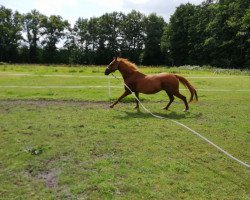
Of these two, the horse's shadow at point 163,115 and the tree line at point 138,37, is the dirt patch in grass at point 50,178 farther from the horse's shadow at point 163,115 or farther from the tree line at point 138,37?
the tree line at point 138,37

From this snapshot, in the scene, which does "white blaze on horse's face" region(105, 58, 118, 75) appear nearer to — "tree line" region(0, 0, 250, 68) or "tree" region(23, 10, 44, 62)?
"tree line" region(0, 0, 250, 68)

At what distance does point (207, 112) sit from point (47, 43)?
77028 millimetres

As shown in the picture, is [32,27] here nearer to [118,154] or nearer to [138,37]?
[138,37]

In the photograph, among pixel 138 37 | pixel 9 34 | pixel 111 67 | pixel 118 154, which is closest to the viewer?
pixel 118 154

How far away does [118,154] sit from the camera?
7500 millimetres

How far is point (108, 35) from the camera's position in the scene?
88625 mm

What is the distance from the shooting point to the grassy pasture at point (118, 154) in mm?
5852

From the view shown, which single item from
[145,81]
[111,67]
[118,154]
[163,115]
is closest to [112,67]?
[111,67]

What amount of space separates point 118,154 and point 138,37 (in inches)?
3232

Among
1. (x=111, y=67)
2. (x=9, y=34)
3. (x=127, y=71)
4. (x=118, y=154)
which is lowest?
(x=118, y=154)

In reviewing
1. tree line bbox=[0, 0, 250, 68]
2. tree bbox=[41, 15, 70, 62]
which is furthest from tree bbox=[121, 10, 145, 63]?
tree bbox=[41, 15, 70, 62]

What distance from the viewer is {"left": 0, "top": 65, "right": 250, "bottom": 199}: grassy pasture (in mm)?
5852

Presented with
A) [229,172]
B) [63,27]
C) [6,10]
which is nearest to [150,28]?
[63,27]

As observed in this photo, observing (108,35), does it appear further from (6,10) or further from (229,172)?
(229,172)
